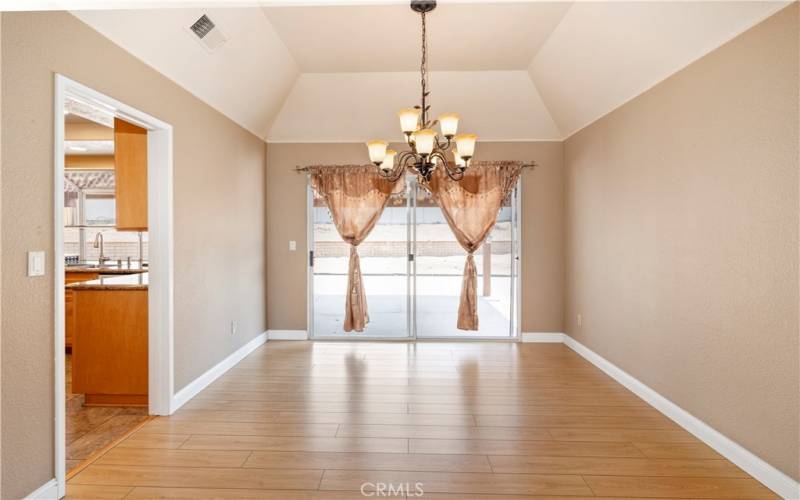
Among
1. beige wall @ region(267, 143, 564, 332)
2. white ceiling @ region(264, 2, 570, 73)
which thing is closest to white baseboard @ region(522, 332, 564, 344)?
beige wall @ region(267, 143, 564, 332)

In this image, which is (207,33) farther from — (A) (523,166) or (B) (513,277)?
(B) (513,277)

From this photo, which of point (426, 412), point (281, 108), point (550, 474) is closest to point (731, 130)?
point (550, 474)

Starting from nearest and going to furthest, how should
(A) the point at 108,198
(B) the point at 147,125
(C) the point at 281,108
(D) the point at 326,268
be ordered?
(B) the point at 147,125 < (C) the point at 281,108 < (D) the point at 326,268 < (A) the point at 108,198

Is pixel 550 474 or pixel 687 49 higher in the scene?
pixel 687 49

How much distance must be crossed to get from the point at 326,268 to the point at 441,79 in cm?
261

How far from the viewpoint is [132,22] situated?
8.27 feet

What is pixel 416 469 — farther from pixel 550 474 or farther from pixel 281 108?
pixel 281 108

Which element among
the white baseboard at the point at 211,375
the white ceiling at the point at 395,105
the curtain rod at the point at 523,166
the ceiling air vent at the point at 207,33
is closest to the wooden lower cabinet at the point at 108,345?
the white baseboard at the point at 211,375

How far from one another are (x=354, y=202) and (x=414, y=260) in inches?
40.5

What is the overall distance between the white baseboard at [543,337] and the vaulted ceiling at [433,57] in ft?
7.78

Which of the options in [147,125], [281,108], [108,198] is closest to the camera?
[147,125]

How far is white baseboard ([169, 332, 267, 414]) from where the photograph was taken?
10.7 feet

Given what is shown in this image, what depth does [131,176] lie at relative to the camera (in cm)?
322

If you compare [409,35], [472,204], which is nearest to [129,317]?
[409,35]
